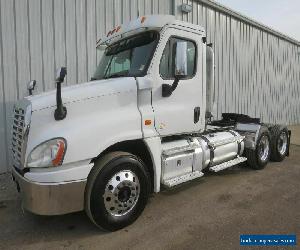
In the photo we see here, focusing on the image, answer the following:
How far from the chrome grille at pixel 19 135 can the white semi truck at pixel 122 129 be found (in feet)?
0.04

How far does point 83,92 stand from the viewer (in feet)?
12.6

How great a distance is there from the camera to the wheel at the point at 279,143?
25.5 ft

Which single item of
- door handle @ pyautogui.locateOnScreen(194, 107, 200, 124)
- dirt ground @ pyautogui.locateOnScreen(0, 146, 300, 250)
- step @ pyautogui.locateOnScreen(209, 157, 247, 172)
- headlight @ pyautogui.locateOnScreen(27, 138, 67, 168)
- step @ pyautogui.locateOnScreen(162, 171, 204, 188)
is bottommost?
dirt ground @ pyautogui.locateOnScreen(0, 146, 300, 250)

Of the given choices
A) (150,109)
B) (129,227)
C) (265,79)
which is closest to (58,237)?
(129,227)

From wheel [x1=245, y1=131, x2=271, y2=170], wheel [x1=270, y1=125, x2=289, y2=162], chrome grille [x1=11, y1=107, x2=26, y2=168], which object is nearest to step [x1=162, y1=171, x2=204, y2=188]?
chrome grille [x1=11, y1=107, x2=26, y2=168]

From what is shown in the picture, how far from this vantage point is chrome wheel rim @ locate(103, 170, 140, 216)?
3861 mm

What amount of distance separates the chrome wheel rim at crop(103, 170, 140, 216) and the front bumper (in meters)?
0.37

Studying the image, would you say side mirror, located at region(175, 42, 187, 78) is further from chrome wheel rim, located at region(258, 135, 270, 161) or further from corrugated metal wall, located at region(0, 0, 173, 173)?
corrugated metal wall, located at region(0, 0, 173, 173)

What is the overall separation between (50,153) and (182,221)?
2.11 metres

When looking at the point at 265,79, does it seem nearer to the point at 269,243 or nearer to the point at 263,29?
the point at 263,29

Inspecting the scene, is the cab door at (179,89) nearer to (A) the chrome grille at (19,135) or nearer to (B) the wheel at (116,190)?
(B) the wheel at (116,190)

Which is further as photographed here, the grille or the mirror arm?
the mirror arm

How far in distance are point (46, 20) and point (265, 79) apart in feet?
38.7

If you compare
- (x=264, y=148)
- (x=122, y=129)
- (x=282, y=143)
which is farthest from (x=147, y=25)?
(x=282, y=143)
